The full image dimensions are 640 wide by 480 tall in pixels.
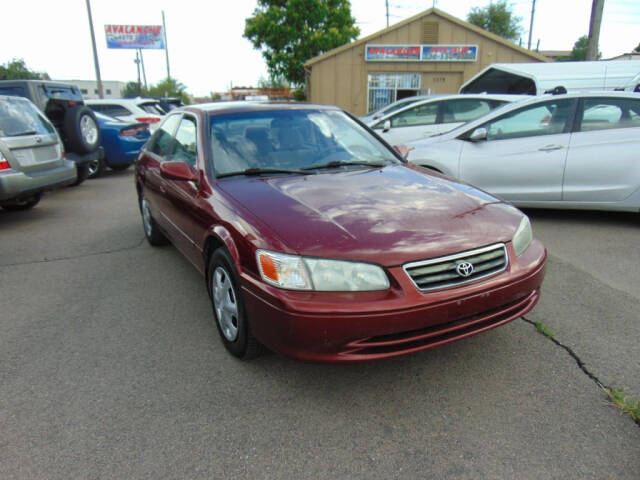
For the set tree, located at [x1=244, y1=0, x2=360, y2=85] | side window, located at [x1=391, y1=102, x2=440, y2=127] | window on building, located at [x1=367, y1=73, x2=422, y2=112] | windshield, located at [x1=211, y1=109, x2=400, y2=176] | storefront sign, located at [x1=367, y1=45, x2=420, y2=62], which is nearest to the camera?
windshield, located at [x1=211, y1=109, x2=400, y2=176]

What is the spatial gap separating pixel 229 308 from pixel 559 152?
4.38 metres

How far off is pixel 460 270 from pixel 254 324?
106 centimetres

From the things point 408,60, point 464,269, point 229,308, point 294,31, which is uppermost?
point 294,31

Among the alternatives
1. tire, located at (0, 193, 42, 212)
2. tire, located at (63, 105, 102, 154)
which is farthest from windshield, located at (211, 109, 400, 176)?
tire, located at (63, 105, 102, 154)

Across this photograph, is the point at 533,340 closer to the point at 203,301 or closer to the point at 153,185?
the point at 203,301

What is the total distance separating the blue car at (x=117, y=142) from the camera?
32.5 feet

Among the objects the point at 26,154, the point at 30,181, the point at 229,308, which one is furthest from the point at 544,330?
the point at 26,154

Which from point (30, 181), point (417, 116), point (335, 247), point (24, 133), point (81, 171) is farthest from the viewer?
point (417, 116)

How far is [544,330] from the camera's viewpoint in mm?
2975

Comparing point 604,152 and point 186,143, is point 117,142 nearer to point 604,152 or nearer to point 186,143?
point 186,143

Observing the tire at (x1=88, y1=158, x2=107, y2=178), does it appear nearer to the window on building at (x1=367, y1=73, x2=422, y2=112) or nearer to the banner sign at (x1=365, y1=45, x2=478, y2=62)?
the window on building at (x1=367, y1=73, x2=422, y2=112)

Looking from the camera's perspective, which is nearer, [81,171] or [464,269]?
[464,269]

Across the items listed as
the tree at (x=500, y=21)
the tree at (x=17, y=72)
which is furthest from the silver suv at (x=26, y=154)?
the tree at (x=500, y=21)

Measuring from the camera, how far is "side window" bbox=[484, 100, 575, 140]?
538 cm
